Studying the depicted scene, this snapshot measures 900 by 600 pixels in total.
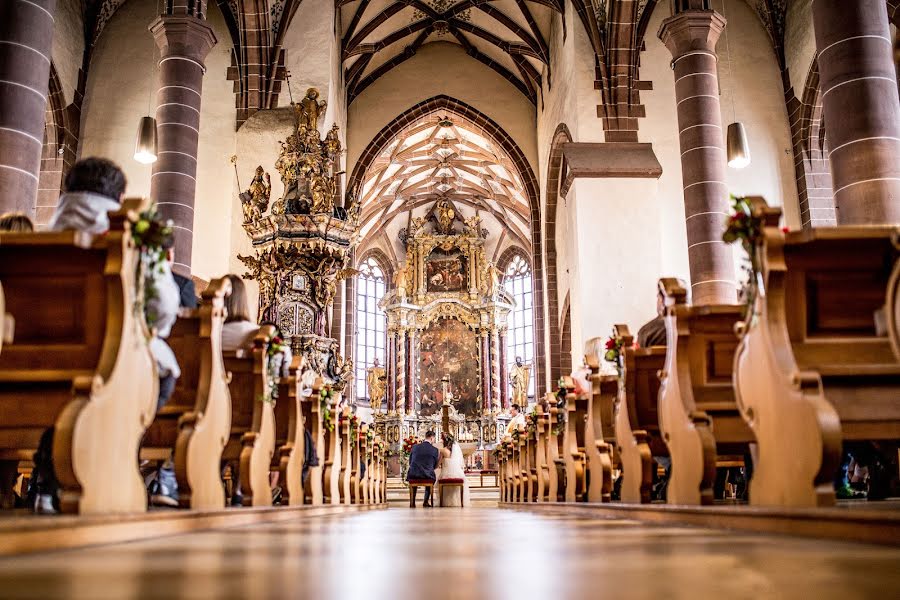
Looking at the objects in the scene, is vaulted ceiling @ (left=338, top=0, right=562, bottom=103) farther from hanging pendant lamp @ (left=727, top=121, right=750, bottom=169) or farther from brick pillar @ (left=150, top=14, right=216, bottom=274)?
hanging pendant lamp @ (left=727, top=121, right=750, bottom=169)

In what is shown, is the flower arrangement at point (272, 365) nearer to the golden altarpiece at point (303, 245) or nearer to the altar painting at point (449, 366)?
the golden altarpiece at point (303, 245)

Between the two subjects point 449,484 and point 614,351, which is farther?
point 449,484

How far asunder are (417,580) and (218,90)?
14879mm

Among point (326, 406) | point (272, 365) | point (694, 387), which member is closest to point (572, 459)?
point (326, 406)

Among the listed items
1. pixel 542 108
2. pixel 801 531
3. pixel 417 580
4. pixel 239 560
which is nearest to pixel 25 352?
pixel 239 560

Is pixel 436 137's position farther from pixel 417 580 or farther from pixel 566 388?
pixel 417 580

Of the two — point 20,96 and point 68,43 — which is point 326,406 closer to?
point 20,96

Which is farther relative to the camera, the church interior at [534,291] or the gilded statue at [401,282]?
the gilded statue at [401,282]

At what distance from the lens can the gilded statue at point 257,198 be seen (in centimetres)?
1290

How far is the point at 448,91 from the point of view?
21.3 meters

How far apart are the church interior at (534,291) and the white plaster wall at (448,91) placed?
0.24 ft

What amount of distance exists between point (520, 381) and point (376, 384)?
474 centimetres

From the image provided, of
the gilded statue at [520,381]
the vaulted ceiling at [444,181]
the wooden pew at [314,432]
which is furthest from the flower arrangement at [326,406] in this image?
the gilded statue at [520,381]

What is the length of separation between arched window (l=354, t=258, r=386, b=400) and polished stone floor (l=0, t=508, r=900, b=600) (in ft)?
87.2
